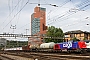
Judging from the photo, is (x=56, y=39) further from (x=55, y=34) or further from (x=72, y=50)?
(x=72, y=50)

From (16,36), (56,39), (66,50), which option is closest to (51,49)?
(66,50)

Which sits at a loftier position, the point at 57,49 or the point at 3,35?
the point at 3,35

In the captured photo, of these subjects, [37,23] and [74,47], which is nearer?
[74,47]

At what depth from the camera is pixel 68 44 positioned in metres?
49.5

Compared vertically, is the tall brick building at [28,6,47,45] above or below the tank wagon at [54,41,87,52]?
above

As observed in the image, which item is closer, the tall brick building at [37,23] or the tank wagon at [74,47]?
the tank wagon at [74,47]

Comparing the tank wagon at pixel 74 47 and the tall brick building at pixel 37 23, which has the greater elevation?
the tall brick building at pixel 37 23

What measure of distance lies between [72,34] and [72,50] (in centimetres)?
8899

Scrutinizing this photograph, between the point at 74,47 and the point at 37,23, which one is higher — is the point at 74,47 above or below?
below

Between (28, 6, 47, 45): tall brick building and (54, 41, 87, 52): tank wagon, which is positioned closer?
(54, 41, 87, 52): tank wagon

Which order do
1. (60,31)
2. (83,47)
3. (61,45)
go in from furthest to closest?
(60,31)
(61,45)
(83,47)

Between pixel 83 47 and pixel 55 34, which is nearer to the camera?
pixel 83 47

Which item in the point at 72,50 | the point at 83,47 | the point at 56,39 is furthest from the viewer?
the point at 56,39

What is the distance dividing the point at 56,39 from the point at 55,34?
555 centimetres
